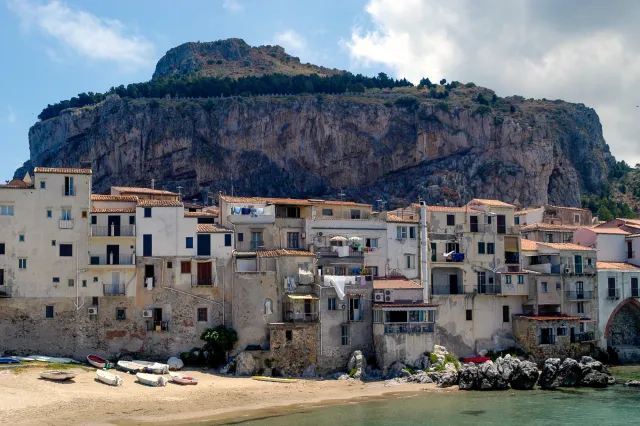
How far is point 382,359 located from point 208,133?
89435 mm

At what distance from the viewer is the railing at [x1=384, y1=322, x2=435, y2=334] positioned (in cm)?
5781

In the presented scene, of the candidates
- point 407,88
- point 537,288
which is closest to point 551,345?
point 537,288

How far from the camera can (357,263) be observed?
61.8 meters

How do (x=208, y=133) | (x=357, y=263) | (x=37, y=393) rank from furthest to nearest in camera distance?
(x=208, y=133), (x=357, y=263), (x=37, y=393)

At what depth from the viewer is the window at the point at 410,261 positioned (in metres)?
64.9

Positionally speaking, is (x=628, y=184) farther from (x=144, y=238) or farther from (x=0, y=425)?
(x=0, y=425)

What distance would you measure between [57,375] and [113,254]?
10740mm

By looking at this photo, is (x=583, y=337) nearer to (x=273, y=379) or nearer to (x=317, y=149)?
(x=273, y=379)

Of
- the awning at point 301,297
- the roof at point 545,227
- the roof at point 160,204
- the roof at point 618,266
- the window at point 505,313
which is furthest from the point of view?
the roof at point 545,227

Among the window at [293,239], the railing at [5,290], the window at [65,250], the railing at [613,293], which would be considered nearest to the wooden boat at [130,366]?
the window at [65,250]

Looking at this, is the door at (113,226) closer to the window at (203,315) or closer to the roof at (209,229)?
the roof at (209,229)

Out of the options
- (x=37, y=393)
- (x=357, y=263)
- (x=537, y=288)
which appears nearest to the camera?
(x=37, y=393)

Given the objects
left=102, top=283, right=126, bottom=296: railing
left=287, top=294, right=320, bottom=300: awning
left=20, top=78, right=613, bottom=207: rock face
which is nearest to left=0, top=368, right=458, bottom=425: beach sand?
left=287, top=294, right=320, bottom=300: awning

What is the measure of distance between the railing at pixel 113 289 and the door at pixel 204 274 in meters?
5.33
